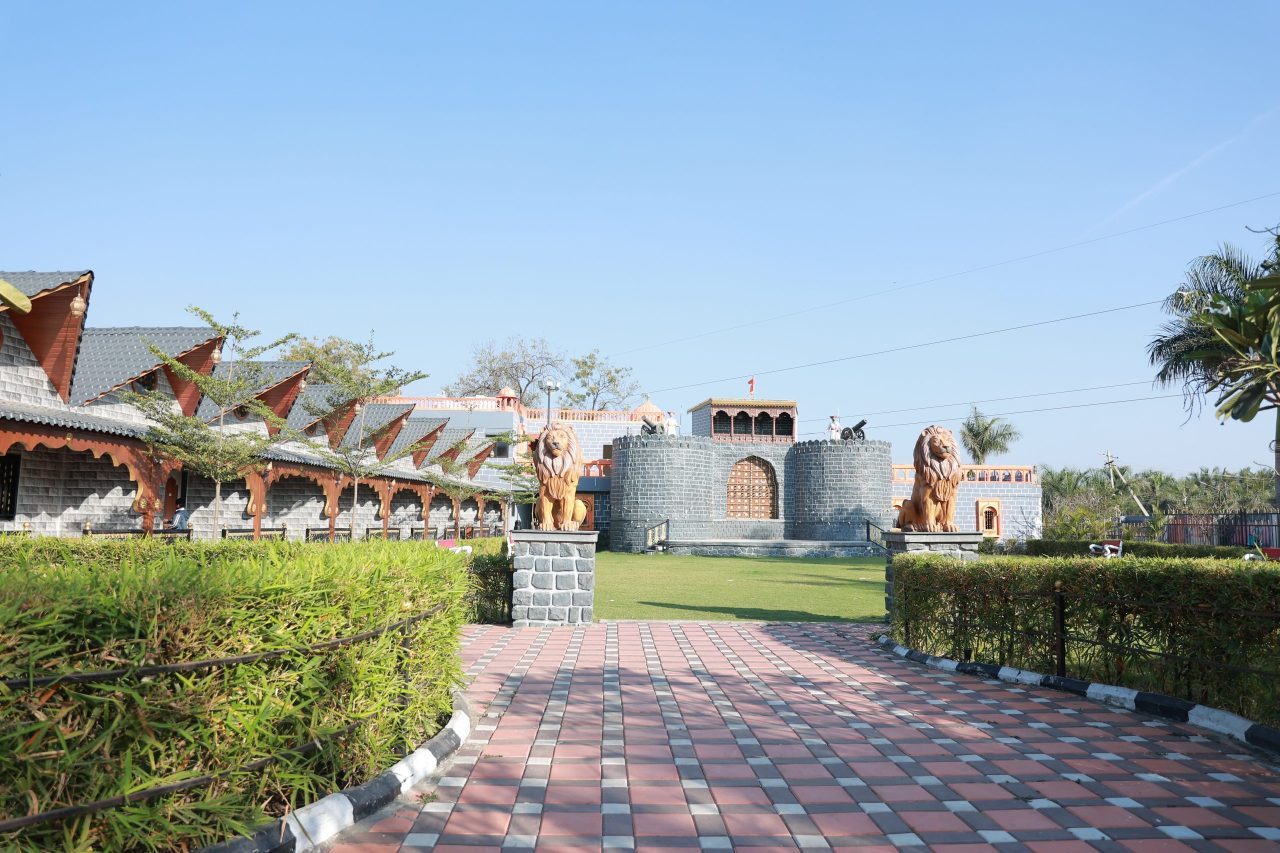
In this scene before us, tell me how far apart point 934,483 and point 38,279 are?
1534 cm

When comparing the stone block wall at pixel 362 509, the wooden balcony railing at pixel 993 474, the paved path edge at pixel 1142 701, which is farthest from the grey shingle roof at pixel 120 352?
the wooden balcony railing at pixel 993 474

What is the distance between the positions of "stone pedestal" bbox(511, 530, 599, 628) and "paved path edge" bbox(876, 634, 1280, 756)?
13.9ft

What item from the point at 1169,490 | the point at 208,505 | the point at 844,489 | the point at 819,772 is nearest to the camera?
the point at 819,772

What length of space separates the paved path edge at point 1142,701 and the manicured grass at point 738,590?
13.9 feet

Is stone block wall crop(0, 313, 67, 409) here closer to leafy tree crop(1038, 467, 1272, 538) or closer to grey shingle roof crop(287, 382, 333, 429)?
grey shingle roof crop(287, 382, 333, 429)

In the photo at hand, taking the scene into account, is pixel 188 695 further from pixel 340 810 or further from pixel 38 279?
pixel 38 279

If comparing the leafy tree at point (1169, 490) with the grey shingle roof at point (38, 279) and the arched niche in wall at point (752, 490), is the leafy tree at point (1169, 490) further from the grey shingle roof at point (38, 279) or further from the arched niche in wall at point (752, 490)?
the grey shingle roof at point (38, 279)

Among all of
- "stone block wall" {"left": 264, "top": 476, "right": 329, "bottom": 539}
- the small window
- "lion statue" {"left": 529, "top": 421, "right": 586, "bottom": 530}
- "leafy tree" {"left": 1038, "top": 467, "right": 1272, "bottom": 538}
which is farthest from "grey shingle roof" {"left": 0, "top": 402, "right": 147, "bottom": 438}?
"leafy tree" {"left": 1038, "top": 467, "right": 1272, "bottom": 538}

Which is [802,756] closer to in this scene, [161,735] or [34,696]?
[161,735]

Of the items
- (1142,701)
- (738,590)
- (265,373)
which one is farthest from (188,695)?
(265,373)

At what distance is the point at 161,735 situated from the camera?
10.3 ft

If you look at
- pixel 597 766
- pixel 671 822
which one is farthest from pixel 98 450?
pixel 671 822

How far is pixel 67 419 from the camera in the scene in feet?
44.9

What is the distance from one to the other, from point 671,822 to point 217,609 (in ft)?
7.02
